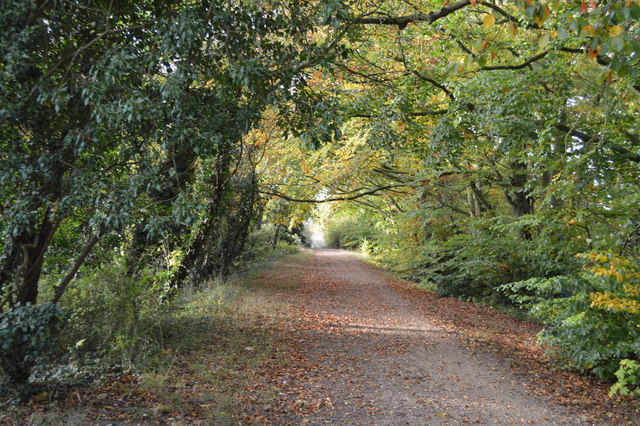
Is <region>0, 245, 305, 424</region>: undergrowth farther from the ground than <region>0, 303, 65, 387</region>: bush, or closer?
closer

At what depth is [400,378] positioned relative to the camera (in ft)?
20.5

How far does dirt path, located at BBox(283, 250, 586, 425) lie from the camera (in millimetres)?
5051

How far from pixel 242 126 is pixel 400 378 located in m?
4.23

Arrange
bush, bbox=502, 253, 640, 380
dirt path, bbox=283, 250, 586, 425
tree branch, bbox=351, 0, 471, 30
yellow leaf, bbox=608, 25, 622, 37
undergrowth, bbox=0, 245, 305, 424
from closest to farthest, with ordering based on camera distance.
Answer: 1. yellow leaf, bbox=608, 25, 622, 37
2. undergrowth, bbox=0, 245, 305, 424
3. dirt path, bbox=283, 250, 586, 425
4. bush, bbox=502, 253, 640, 380
5. tree branch, bbox=351, 0, 471, 30

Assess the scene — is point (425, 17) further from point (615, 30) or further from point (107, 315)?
point (107, 315)

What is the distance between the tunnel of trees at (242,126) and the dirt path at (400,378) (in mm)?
1495

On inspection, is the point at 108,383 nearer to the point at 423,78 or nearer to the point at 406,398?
the point at 406,398

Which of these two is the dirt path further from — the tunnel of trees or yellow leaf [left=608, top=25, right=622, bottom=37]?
yellow leaf [left=608, top=25, right=622, bottom=37]

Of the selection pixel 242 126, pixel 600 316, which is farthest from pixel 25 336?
pixel 600 316

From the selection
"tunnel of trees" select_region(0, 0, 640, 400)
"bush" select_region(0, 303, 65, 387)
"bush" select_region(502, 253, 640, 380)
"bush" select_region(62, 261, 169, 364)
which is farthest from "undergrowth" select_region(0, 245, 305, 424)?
"bush" select_region(502, 253, 640, 380)

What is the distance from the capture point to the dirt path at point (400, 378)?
505cm

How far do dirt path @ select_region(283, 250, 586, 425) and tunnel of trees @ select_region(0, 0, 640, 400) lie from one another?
1.49 metres

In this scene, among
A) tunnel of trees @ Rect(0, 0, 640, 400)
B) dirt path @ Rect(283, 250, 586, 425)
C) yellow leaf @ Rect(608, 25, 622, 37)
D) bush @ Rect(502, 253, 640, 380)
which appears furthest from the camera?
bush @ Rect(502, 253, 640, 380)

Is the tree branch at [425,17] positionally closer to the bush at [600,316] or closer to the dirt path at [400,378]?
the bush at [600,316]
